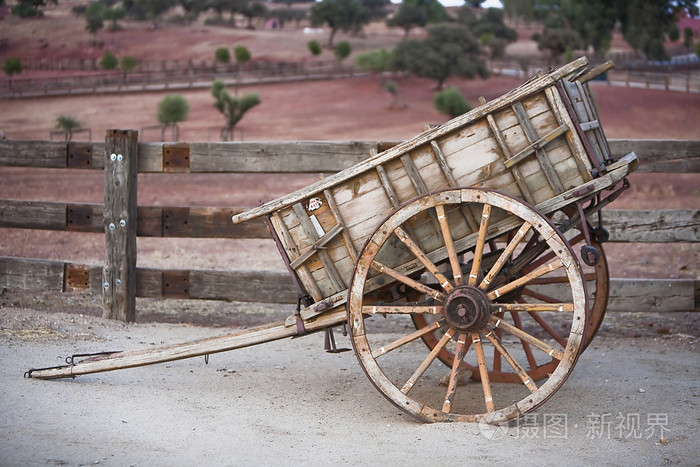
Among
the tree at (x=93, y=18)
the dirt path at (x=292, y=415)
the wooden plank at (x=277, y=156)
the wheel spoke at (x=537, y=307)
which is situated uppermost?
the tree at (x=93, y=18)

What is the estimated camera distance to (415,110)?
34500 mm

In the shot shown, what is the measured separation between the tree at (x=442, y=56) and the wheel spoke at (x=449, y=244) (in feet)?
116

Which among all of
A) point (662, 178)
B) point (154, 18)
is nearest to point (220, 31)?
point (154, 18)

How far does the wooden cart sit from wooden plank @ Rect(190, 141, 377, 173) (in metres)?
1.72

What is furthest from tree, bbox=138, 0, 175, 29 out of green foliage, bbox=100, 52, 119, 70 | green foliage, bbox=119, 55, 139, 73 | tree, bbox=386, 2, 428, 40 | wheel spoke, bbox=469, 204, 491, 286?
wheel spoke, bbox=469, 204, 491, 286

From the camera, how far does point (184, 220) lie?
6.25 m

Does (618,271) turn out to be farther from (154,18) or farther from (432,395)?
(154,18)

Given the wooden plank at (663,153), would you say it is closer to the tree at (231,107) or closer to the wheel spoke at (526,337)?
the wheel spoke at (526,337)

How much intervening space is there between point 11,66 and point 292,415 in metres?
37.4

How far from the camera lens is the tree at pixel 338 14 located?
56.7 metres

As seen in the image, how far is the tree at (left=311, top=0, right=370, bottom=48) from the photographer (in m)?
56.7

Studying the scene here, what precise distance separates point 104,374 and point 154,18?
186 feet

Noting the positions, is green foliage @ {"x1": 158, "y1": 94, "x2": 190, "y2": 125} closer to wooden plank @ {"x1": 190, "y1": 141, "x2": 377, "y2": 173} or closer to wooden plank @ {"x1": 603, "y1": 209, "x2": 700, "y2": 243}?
wooden plank @ {"x1": 190, "y1": 141, "x2": 377, "y2": 173}

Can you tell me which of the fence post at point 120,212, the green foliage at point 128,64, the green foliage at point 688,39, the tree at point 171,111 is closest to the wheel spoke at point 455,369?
the fence post at point 120,212
